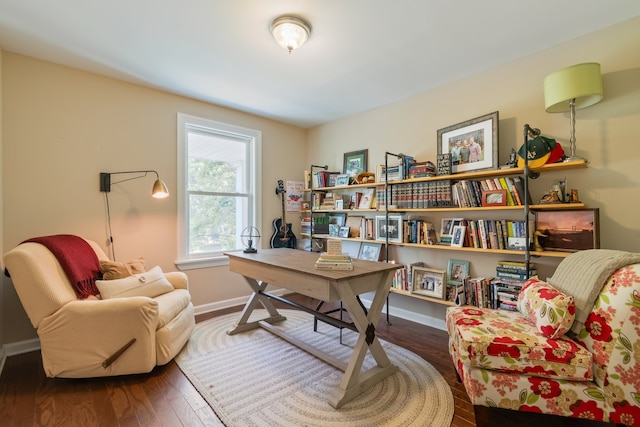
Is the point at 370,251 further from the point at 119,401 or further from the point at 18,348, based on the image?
the point at 18,348

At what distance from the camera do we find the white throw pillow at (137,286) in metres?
2.10

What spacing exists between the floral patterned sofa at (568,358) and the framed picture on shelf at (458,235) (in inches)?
39.8

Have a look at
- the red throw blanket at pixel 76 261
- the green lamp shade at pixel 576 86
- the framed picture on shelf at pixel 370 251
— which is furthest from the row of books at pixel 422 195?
the red throw blanket at pixel 76 261

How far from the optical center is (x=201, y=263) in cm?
331

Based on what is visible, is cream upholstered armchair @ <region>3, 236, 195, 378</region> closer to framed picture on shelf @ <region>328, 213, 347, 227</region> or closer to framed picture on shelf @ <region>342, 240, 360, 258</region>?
framed picture on shelf @ <region>342, 240, 360, 258</region>

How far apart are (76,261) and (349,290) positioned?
6.60 feet

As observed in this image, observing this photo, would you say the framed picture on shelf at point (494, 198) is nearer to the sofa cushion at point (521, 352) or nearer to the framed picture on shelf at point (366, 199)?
the sofa cushion at point (521, 352)

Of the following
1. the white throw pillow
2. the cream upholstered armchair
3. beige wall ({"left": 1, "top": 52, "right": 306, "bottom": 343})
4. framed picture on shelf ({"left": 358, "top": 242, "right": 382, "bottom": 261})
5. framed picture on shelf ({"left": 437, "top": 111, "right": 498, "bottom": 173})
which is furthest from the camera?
framed picture on shelf ({"left": 358, "top": 242, "right": 382, "bottom": 261})

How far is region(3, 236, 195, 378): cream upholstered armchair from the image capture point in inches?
71.8

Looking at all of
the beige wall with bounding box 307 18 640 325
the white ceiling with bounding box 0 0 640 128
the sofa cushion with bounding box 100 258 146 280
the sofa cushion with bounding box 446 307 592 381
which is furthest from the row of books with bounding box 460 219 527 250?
the sofa cushion with bounding box 100 258 146 280

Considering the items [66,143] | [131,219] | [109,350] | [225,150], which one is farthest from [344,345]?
[66,143]

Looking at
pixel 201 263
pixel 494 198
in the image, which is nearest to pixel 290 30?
pixel 494 198

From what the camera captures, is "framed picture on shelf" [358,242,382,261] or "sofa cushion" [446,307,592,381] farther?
"framed picture on shelf" [358,242,382,261]

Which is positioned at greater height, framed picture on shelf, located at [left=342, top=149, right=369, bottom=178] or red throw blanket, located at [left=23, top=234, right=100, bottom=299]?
framed picture on shelf, located at [left=342, top=149, right=369, bottom=178]
